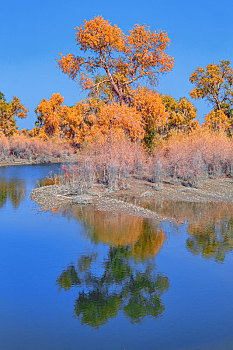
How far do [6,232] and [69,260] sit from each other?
3.50 metres

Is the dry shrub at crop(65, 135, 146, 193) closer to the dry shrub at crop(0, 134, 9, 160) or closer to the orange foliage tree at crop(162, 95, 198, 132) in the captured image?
the orange foliage tree at crop(162, 95, 198, 132)

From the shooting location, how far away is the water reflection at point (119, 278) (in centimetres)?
793

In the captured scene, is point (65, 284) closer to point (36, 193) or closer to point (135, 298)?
point (135, 298)

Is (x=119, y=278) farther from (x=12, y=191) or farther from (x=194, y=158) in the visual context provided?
(x=12, y=191)

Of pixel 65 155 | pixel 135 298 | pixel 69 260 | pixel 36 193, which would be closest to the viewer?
pixel 135 298

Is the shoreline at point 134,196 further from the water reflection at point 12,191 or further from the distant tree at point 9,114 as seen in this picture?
the distant tree at point 9,114

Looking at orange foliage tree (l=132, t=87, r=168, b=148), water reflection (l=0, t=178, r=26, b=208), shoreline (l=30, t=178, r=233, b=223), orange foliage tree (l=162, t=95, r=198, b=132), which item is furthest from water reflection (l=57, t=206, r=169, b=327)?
orange foliage tree (l=162, t=95, r=198, b=132)

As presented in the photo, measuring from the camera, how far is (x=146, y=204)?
18.0 metres

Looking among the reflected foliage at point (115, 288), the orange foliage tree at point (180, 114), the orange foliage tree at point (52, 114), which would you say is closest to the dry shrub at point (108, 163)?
the orange foliage tree at point (180, 114)

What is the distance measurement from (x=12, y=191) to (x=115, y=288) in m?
14.4

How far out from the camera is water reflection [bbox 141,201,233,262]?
38.6ft

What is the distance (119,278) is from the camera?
9.44 m

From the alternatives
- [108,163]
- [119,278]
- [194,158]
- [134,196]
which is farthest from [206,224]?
[194,158]

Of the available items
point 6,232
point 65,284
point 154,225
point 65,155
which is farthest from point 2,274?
point 65,155
